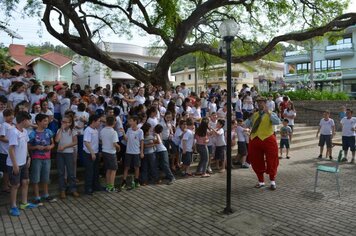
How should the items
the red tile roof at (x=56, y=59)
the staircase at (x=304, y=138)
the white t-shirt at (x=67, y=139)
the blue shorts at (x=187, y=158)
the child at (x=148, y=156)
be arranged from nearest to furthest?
1. the white t-shirt at (x=67, y=139)
2. the child at (x=148, y=156)
3. the blue shorts at (x=187, y=158)
4. the staircase at (x=304, y=138)
5. the red tile roof at (x=56, y=59)

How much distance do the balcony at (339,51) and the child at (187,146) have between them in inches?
1667

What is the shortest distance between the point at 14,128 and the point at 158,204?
3.07 metres

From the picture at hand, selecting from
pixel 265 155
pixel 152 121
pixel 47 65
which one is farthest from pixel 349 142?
pixel 47 65

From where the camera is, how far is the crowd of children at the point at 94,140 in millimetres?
5926

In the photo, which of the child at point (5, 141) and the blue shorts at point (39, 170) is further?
the blue shorts at point (39, 170)

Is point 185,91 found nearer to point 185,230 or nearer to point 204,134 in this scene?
point 204,134

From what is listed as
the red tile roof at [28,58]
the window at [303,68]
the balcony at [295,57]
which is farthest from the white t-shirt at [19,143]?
the window at [303,68]

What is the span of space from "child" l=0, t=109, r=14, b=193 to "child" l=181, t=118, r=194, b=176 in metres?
4.17

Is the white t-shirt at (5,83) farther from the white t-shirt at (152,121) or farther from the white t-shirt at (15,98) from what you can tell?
the white t-shirt at (152,121)

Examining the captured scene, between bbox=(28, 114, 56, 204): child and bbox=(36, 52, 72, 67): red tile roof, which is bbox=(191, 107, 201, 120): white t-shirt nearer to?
bbox=(28, 114, 56, 204): child

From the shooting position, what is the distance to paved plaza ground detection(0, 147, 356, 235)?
4.97m

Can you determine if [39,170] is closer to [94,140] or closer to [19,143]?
[19,143]

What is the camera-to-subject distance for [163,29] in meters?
13.0

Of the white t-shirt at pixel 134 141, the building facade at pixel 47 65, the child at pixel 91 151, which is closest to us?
the child at pixel 91 151
